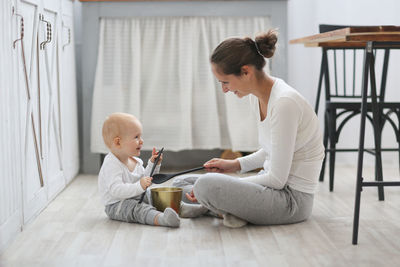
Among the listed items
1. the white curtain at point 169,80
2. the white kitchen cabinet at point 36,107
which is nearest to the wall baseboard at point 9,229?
the white kitchen cabinet at point 36,107

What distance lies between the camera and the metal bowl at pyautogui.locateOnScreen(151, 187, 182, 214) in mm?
2234

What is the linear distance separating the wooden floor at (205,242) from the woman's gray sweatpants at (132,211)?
0.03 metres

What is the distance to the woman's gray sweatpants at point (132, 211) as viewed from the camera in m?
2.16

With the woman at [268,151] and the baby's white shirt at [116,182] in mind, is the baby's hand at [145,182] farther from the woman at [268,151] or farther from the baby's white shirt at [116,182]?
the woman at [268,151]

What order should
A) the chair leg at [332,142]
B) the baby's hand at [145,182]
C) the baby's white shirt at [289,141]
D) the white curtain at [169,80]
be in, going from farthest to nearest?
the white curtain at [169,80] < the chair leg at [332,142] < the baby's hand at [145,182] < the baby's white shirt at [289,141]

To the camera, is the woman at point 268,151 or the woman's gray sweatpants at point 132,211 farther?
the woman's gray sweatpants at point 132,211

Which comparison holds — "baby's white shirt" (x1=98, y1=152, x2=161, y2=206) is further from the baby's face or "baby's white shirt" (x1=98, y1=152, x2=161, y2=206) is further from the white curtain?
the white curtain

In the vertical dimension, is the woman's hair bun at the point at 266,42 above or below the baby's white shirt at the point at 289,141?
above

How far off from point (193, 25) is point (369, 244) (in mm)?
1731

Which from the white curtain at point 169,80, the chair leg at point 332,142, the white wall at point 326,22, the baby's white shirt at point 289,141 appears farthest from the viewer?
the white wall at point 326,22

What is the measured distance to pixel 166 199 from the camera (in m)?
2.24

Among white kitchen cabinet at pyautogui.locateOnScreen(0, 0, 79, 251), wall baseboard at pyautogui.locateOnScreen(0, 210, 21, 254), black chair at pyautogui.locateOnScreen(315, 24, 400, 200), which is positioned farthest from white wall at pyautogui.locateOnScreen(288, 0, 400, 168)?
wall baseboard at pyautogui.locateOnScreen(0, 210, 21, 254)

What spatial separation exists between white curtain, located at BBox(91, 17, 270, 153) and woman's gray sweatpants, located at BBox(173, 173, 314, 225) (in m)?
1.06

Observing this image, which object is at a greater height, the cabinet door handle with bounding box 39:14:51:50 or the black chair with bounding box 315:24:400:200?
the cabinet door handle with bounding box 39:14:51:50
